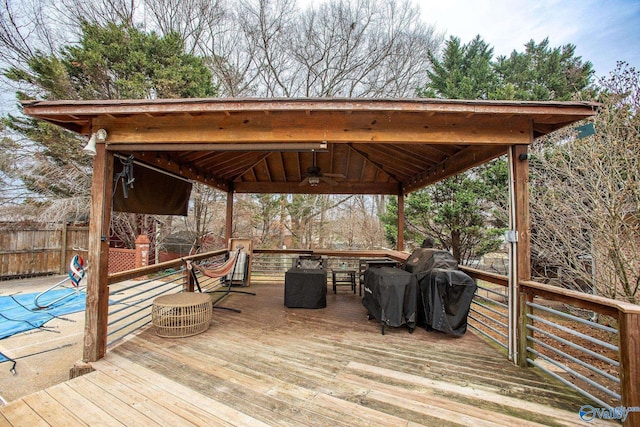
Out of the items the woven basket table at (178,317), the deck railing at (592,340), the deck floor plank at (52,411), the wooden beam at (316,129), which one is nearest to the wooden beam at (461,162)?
the wooden beam at (316,129)

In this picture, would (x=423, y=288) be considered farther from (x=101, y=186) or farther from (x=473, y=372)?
(x=101, y=186)

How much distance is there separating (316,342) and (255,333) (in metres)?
0.78

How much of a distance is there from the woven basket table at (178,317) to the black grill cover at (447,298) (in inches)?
105

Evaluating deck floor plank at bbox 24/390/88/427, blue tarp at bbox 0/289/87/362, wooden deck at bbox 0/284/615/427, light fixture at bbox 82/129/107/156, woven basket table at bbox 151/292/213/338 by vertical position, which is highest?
light fixture at bbox 82/129/107/156

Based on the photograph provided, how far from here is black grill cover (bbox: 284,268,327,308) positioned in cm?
457

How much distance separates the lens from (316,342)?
10.7 feet

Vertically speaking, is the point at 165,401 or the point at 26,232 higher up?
the point at 26,232

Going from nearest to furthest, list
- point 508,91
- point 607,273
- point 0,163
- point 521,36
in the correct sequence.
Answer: point 607,273 < point 508,91 < point 0,163 < point 521,36

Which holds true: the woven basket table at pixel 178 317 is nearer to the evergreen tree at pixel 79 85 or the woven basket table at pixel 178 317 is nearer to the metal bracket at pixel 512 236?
the metal bracket at pixel 512 236

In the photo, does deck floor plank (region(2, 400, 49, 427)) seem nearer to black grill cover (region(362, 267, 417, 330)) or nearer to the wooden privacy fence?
black grill cover (region(362, 267, 417, 330))

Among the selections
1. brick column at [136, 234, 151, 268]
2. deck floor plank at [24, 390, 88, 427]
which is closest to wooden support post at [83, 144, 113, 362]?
deck floor plank at [24, 390, 88, 427]

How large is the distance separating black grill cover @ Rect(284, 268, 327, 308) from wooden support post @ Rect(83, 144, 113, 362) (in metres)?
2.36

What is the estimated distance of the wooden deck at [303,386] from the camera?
1969 mm

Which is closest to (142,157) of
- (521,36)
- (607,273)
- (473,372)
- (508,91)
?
(473,372)
